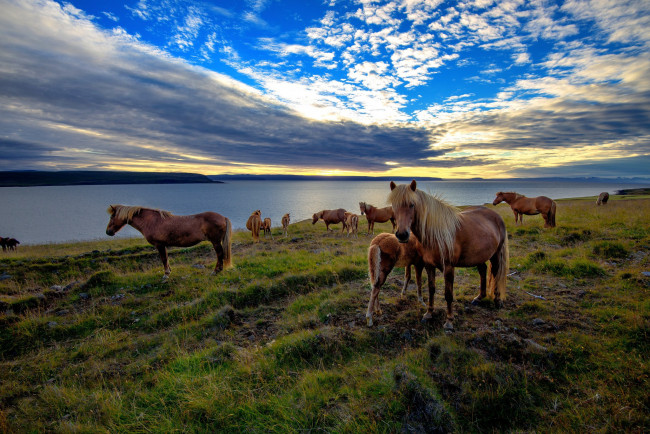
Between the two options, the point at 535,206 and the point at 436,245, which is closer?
the point at 436,245

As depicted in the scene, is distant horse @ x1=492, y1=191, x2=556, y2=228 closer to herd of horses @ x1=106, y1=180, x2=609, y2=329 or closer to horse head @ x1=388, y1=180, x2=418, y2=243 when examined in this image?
herd of horses @ x1=106, y1=180, x2=609, y2=329

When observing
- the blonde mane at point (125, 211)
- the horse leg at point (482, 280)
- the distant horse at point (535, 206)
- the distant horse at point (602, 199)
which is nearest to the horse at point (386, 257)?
the horse leg at point (482, 280)

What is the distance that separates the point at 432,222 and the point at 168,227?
9.48m

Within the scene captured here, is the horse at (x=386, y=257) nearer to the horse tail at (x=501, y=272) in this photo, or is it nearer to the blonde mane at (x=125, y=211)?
the horse tail at (x=501, y=272)

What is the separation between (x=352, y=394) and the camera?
11.3 ft

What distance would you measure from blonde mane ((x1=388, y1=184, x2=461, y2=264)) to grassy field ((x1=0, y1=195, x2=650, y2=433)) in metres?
1.80

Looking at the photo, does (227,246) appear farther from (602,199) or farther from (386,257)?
(602,199)

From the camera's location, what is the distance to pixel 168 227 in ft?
31.8

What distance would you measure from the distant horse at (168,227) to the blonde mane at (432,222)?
24.9 feet

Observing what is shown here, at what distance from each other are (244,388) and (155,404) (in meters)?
1.26

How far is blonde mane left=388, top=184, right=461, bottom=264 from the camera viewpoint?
17.4 feet

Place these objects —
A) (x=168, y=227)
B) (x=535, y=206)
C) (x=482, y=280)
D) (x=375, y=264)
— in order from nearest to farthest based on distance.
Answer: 1. (x=375, y=264)
2. (x=482, y=280)
3. (x=168, y=227)
4. (x=535, y=206)

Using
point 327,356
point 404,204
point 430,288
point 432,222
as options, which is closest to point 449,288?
point 430,288

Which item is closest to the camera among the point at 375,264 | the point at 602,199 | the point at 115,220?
the point at 375,264
